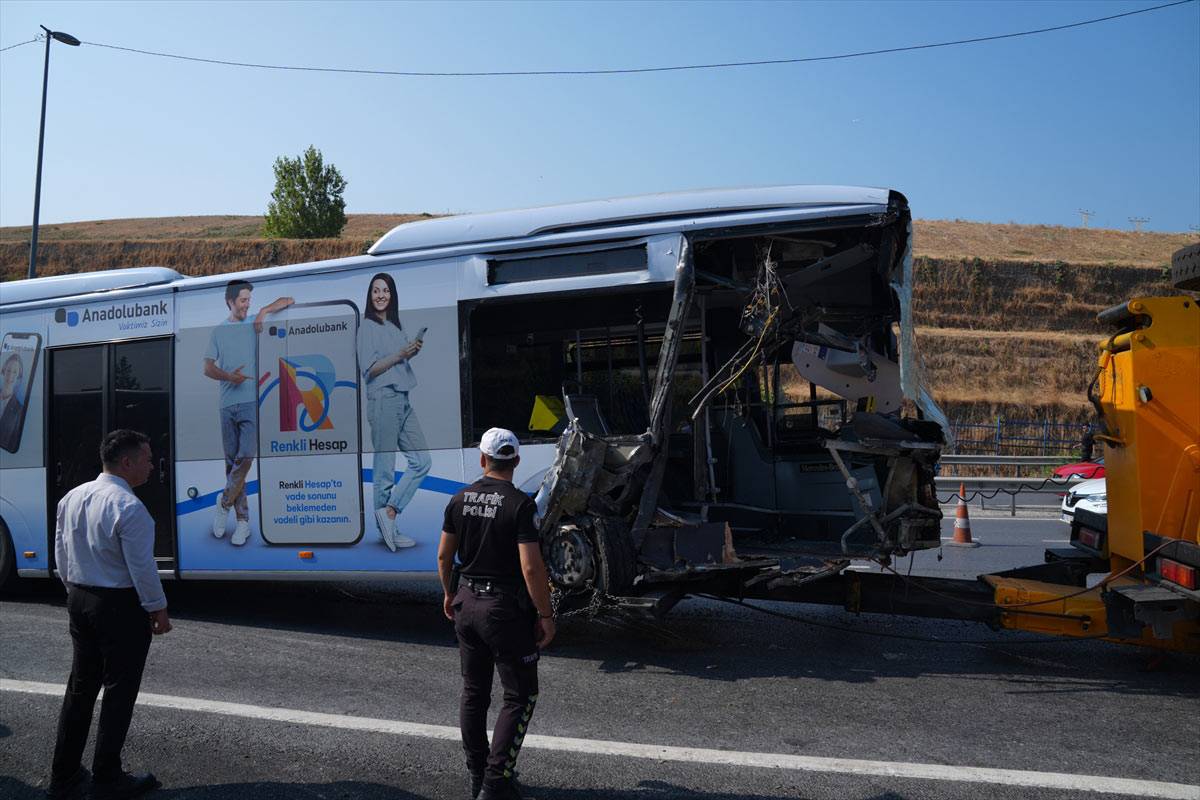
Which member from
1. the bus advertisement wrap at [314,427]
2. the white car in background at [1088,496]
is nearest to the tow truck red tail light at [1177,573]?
the bus advertisement wrap at [314,427]

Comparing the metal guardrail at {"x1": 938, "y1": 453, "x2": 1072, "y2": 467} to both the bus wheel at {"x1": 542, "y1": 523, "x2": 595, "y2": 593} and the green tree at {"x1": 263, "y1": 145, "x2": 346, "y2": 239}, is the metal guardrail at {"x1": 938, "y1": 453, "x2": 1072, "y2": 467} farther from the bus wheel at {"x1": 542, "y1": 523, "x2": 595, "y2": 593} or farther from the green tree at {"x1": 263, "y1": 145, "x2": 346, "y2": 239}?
the green tree at {"x1": 263, "y1": 145, "x2": 346, "y2": 239}

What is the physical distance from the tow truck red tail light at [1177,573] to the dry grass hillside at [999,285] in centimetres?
1960

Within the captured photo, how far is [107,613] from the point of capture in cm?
432

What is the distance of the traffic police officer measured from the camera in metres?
4.08

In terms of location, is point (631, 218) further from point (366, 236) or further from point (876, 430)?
point (366, 236)

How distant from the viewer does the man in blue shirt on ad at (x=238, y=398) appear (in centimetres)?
816

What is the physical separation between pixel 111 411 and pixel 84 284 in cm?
139

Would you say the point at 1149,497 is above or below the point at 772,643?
above

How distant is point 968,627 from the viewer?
784 cm

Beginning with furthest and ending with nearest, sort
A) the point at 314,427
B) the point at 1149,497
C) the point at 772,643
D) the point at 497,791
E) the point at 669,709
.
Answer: the point at 314,427 < the point at 772,643 < the point at 1149,497 < the point at 669,709 < the point at 497,791

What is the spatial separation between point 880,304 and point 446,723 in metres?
4.96

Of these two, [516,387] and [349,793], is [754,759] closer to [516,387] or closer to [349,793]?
[349,793]

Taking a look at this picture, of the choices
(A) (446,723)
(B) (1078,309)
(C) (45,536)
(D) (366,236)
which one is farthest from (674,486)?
(D) (366,236)

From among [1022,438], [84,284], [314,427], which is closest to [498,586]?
→ [314,427]
